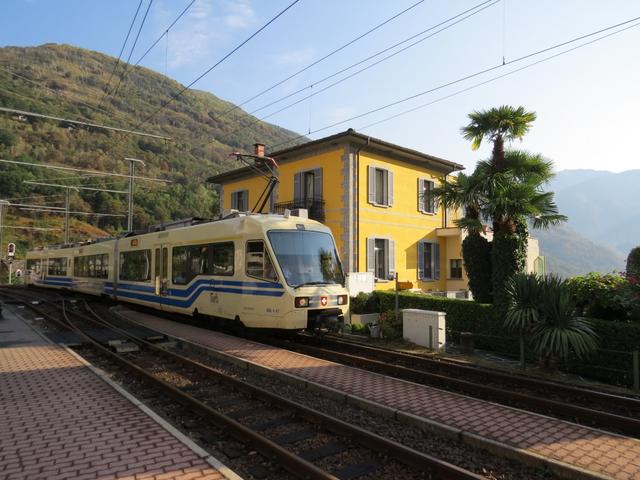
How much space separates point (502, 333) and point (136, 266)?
1268 centimetres

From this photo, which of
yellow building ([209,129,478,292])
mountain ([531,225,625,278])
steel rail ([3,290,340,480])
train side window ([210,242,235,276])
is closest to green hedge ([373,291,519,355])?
train side window ([210,242,235,276])

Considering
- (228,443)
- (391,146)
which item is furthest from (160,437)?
(391,146)

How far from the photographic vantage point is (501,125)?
1202 centimetres

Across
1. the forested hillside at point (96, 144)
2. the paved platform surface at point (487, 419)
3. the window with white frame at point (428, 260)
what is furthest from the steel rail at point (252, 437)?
the window with white frame at point (428, 260)

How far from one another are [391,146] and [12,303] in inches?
765

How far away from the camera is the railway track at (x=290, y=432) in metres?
4.31

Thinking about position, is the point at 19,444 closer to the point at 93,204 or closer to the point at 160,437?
the point at 160,437

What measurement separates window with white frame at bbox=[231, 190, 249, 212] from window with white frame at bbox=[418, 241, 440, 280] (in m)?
9.93

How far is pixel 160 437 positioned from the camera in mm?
4883

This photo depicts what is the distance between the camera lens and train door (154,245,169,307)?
1409 cm

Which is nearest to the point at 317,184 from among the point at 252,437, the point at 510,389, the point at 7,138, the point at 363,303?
the point at 363,303

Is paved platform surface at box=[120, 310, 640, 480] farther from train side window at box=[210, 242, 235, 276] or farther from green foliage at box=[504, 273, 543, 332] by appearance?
green foliage at box=[504, 273, 543, 332]

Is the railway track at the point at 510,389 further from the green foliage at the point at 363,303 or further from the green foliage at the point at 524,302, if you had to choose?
the green foliage at the point at 363,303

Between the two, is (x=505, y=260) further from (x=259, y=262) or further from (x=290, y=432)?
(x=290, y=432)
